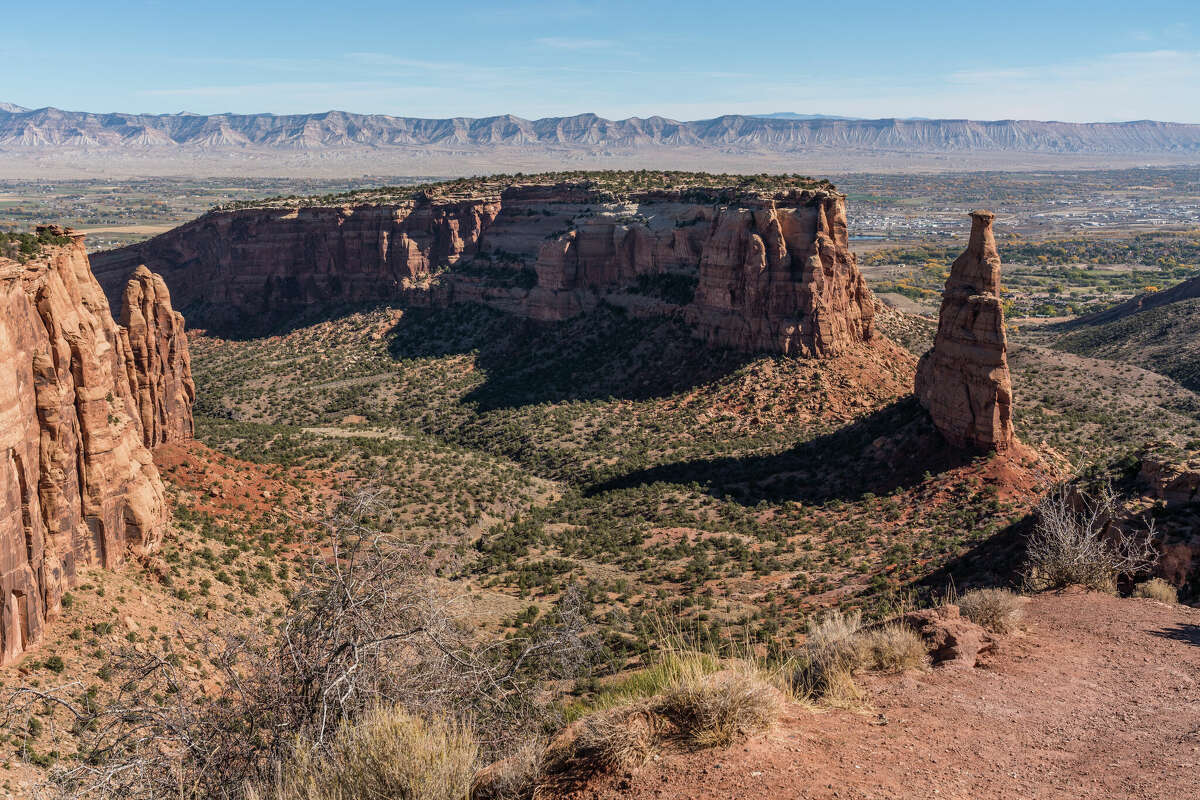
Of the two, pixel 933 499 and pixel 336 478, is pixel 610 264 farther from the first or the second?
pixel 933 499

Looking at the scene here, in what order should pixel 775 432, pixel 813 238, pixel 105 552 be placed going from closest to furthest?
1. pixel 105 552
2. pixel 775 432
3. pixel 813 238

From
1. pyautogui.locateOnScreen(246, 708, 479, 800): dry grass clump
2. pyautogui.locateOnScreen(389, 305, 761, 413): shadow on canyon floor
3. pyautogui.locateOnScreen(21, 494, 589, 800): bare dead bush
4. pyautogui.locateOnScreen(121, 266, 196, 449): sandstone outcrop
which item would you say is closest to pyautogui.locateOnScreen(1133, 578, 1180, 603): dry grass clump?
pyautogui.locateOnScreen(21, 494, 589, 800): bare dead bush

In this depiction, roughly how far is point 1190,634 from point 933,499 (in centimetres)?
2191

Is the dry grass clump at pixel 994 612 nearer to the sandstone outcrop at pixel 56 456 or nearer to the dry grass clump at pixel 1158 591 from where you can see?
the dry grass clump at pixel 1158 591

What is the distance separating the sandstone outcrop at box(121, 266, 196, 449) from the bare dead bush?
2706 centimetres

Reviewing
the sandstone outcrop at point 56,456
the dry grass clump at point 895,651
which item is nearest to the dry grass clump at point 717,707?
the dry grass clump at point 895,651

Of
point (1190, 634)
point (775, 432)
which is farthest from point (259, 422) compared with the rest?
point (1190, 634)

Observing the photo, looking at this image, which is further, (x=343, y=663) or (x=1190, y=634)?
(x=1190, y=634)

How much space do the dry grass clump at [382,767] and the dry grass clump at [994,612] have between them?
32.5ft

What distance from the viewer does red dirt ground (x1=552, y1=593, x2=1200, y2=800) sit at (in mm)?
9688

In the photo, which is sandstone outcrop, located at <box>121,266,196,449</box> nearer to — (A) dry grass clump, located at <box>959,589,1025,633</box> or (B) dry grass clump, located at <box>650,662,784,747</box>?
(B) dry grass clump, located at <box>650,662,784,747</box>

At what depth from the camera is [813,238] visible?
178ft

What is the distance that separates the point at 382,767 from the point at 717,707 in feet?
13.6

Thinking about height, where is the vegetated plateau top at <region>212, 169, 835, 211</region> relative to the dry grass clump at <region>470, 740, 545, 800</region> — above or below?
above
